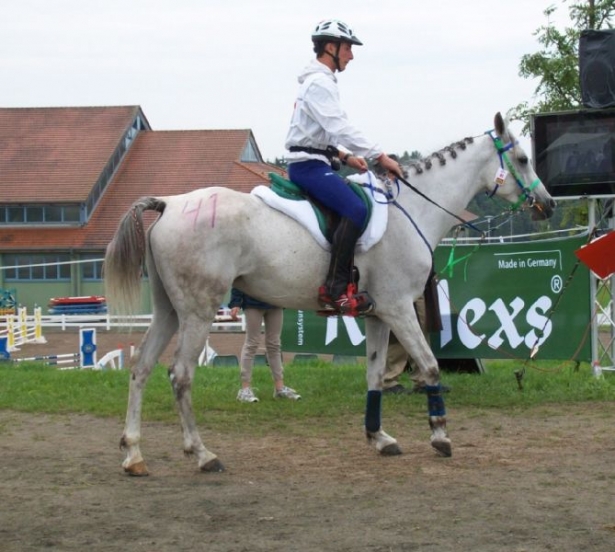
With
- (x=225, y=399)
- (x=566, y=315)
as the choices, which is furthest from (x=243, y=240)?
(x=566, y=315)

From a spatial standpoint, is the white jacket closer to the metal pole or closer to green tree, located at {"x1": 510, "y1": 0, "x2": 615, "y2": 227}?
the metal pole

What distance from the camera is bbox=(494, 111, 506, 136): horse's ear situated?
8.74 metres

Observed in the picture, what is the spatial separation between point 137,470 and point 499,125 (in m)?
4.24

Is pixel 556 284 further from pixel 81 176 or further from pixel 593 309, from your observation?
pixel 81 176

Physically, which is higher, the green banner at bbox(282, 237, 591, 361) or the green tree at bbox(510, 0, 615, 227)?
the green tree at bbox(510, 0, 615, 227)

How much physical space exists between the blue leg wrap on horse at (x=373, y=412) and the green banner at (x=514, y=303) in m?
4.23

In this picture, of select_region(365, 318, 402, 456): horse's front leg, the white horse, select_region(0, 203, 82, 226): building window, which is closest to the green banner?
select_region(365, 318, 402, 456): horse's front leg

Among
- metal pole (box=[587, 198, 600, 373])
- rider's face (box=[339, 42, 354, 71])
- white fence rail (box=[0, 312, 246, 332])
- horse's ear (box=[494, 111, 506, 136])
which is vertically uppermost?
rider's face (box=[339, 42, 354, 71])

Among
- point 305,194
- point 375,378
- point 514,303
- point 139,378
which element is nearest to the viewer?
point 139,378

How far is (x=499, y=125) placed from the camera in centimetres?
878

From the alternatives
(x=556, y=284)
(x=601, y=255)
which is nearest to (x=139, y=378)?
(x=601, y=255)

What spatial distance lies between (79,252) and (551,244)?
37764 millimetres

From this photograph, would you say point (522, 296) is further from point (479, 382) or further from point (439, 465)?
point (439, 465)

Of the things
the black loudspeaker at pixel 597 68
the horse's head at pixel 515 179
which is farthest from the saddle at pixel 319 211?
the black loudspeaker at pixel 597 68
